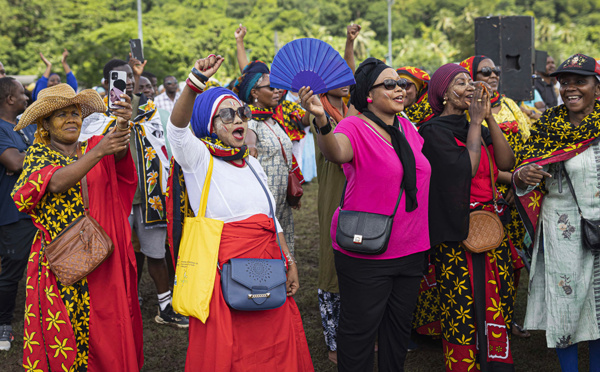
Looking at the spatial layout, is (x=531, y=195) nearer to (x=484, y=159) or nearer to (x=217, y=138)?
(x=484, y=159)

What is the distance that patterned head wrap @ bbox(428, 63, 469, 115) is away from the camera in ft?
12.5

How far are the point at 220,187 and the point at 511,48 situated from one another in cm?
482

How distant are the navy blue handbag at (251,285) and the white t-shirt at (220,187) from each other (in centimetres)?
27

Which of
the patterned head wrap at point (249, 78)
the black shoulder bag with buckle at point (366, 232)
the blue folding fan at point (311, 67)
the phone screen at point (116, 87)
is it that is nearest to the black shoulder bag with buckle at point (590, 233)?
the black shoulder bag with buckle at point (366, 232)

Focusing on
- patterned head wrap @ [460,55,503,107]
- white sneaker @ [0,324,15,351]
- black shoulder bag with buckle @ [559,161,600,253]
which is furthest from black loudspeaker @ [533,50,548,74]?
white sneaker @ [0,324,15,351]

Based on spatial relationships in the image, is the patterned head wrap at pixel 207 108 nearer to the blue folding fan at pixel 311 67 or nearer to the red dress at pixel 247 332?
the blue folding fan at pixel 311 67

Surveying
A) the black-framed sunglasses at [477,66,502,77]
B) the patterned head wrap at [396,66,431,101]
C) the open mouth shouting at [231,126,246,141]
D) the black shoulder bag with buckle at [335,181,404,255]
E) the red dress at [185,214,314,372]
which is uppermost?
the patterned head wrap at [396,66,431,101]

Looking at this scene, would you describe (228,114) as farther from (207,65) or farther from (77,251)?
(77,251)

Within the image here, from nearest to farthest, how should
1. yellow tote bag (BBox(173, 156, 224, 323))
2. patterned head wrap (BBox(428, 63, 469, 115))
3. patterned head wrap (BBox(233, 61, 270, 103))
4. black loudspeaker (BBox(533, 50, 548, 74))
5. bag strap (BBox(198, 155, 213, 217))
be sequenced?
yellow tote bag (BBox(173, 156, 224, 323)) < bag strap (BBox(198, 155, 213, 217)) < patterned head wrap (BBox(428, 63, 469, 115)) < patterned head wrap (BBox(233, 61, 270, 103)) < black loudspeaker (BBox(533, 50, 548, 74))

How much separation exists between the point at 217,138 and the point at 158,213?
2131 mm

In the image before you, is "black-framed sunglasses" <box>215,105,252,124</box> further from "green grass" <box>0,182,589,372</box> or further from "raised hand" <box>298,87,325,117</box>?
"green grass" <box>0,182,589,372</box>

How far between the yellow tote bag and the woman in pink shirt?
2.55 ft

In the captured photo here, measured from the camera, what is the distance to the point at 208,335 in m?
2.95

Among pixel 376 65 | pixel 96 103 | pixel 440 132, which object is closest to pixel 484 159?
pixel 440 132
